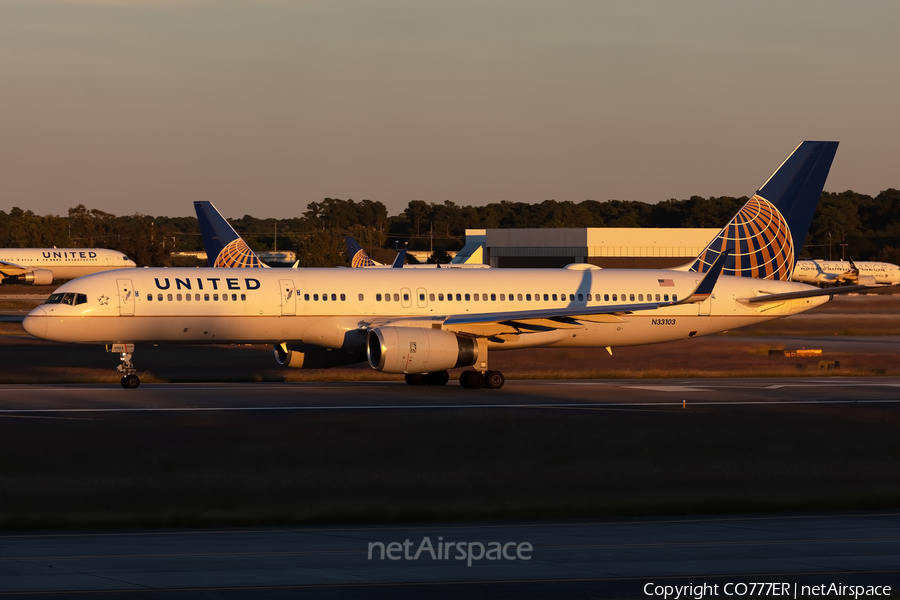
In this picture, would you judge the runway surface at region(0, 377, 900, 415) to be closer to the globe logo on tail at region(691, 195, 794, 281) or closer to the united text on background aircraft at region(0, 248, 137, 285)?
→ the globe logo on tail at region(691, 195, 794, 281)

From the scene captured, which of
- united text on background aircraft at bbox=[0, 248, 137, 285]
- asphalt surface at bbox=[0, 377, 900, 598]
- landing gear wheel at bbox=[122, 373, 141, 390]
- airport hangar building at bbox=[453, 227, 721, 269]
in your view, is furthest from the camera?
airport hangar building at bbox=[453, 227, 721, 269]

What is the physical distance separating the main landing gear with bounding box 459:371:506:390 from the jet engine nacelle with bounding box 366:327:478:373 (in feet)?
2.73

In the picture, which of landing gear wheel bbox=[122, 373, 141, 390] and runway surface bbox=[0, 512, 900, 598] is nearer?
runway surface bbox=[0, 512, 900, 598]

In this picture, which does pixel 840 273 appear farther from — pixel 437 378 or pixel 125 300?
pixel 125 300

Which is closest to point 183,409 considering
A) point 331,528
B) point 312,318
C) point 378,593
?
point 312,318

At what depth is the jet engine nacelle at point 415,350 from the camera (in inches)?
1359

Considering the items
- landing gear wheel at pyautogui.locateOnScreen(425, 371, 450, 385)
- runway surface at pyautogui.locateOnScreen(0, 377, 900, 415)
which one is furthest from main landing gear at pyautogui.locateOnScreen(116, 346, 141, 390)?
landing gear wheel at pyautogui.locateOnScreen(425, 371, 450, 385)

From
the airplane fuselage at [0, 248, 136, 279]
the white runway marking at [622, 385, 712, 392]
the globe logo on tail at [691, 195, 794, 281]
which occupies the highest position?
the globe logo on tail at [691, 195, 794, 281]

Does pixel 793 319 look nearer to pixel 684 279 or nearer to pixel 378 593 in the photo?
pixel 684 279

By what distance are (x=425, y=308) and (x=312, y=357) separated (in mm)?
4111

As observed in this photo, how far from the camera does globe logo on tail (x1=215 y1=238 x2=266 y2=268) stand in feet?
206

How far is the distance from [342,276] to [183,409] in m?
10.1

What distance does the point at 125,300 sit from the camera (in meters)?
35.8

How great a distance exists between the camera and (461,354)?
3603 cm
